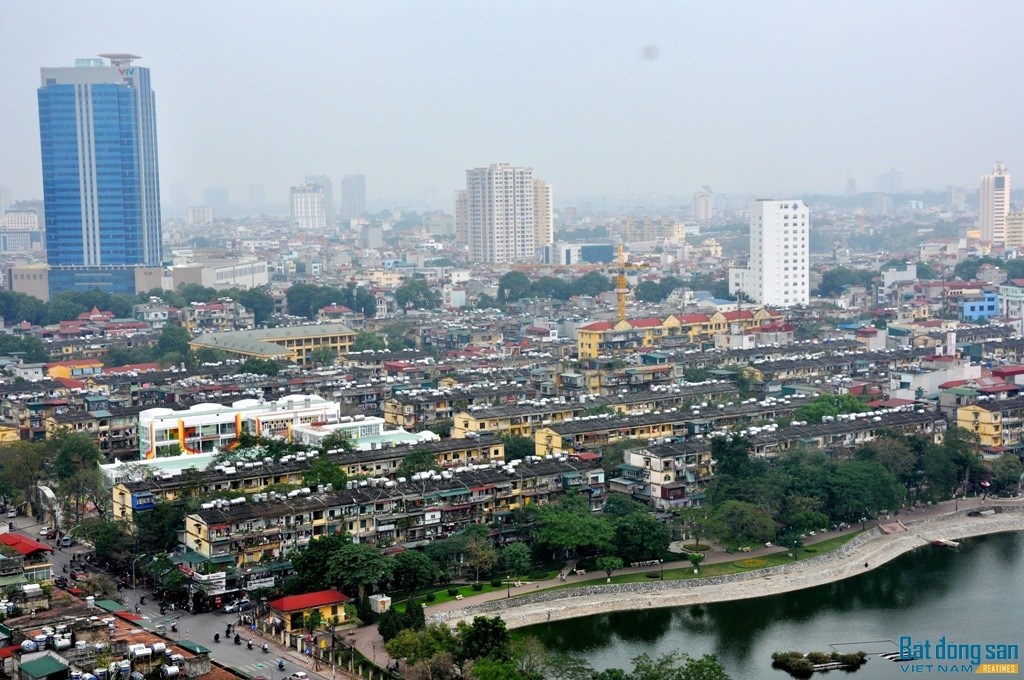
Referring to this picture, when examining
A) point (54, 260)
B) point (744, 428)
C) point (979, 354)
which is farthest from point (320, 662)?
A: point (54, 260)

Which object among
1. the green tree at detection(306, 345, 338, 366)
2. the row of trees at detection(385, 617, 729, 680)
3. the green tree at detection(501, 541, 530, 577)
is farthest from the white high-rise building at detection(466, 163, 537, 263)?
the row of trees at detection(385, 617, 729, 680)

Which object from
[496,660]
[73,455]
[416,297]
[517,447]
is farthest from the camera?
[416,297]

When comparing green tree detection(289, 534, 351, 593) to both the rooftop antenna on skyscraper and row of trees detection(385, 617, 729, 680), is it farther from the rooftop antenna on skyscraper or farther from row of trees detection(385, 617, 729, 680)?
the rooftop antenna on skyscraper

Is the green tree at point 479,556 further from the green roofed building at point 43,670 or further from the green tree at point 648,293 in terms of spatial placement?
the green tree at point 648,293

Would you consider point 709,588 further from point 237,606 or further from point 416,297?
point 416,297

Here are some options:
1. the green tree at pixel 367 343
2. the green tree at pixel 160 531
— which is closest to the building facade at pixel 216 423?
the green tree at pixel 160 531

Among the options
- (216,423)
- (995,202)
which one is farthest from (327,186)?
(216,423)
